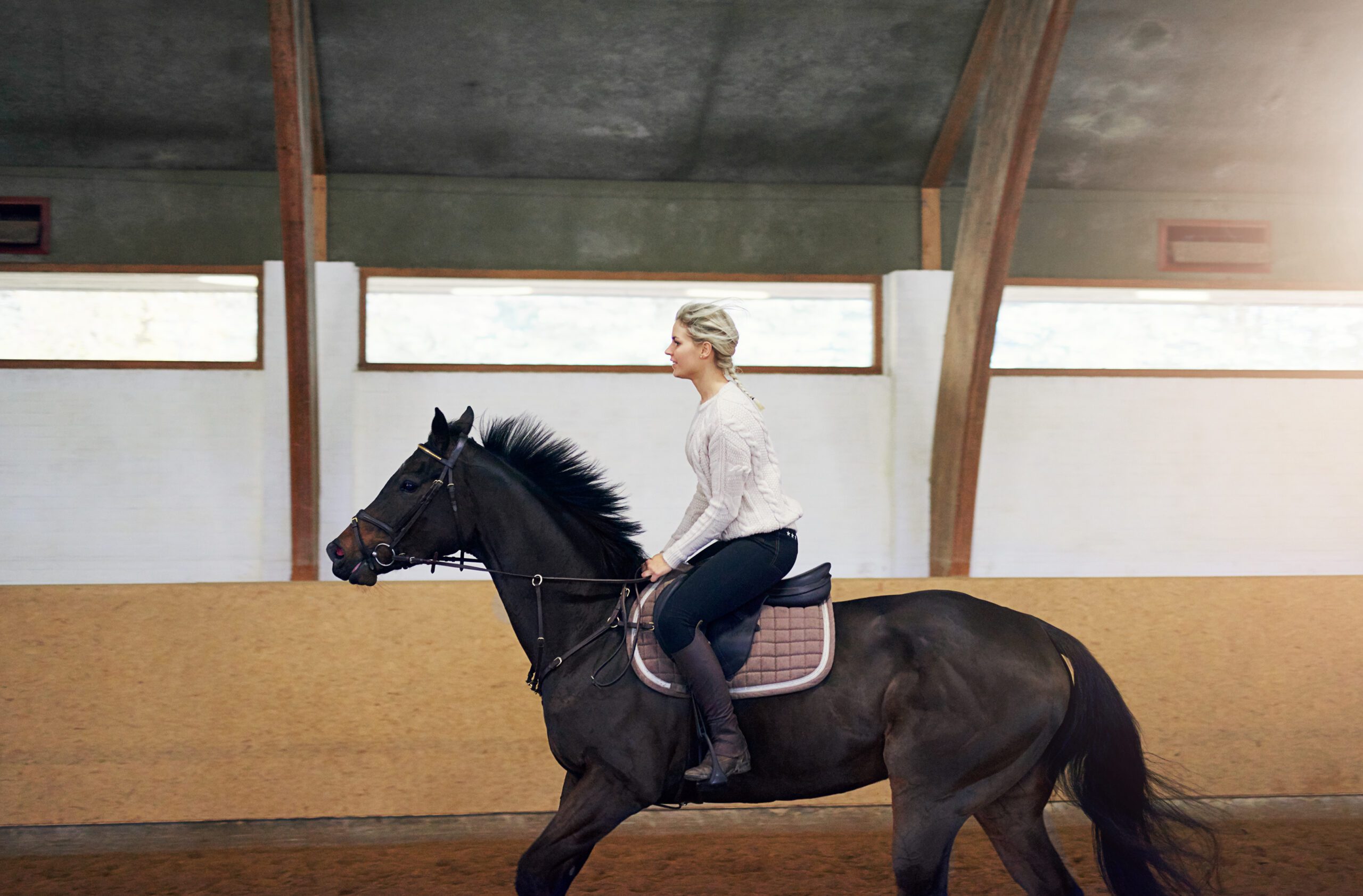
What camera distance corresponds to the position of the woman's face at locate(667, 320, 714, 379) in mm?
2535

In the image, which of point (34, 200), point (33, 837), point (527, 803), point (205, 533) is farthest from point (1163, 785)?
point (34, 200)

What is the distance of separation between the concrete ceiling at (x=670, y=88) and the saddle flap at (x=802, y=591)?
15.3 ft

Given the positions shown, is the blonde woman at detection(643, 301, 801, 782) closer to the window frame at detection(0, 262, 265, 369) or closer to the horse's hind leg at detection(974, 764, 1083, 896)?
the horse's hind leg at detection(974, 764, 1083, 896)

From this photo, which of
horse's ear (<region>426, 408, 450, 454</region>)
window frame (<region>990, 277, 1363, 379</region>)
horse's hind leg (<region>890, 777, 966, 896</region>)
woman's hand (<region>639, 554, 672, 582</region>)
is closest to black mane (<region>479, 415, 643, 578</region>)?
horse's ear (<region>426, 408, 450, 454</region>)

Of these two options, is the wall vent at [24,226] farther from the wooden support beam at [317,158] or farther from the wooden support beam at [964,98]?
the wooden support beam at [964,98]

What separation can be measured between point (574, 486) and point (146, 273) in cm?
560

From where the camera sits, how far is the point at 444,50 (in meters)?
6.38

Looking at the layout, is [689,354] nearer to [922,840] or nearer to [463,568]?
[463,568]

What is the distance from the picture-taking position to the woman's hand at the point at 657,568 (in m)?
2.48

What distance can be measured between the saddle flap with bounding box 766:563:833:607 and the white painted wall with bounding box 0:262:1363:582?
14.5 ft

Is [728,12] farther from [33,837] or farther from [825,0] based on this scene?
[33,837]

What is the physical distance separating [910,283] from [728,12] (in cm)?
236

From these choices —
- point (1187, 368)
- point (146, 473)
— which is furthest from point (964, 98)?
point (146, 473)

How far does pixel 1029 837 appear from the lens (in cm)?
259
